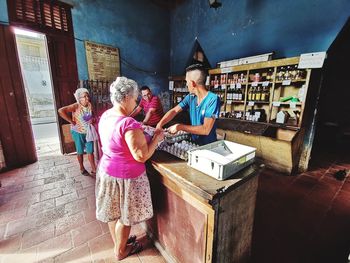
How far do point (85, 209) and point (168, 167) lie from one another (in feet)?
6.80

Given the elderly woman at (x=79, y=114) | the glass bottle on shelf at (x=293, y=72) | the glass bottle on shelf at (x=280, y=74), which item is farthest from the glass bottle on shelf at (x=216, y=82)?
the elderly woman at (x=79, y=114)

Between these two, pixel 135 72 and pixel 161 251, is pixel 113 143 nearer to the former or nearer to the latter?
pixel 161 251

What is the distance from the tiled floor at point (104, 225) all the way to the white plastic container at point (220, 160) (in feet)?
4.32

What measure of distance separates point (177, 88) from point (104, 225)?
5372 mm

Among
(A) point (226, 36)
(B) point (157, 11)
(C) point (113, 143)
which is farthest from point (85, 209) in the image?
(B) point (157, 11)

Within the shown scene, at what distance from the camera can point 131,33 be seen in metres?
5.86

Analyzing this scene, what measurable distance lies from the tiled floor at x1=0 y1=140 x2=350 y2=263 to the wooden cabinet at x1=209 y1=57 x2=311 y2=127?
4.87ft

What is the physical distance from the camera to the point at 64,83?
15.4 ft

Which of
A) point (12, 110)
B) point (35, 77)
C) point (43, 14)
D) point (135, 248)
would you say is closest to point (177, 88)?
point (43, 14)

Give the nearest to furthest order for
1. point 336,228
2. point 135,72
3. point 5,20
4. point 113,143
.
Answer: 1. point 113,143
2. point 336,228
3. point 5,20
4. point 135,72

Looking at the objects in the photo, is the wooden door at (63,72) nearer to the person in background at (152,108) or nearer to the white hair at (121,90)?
the person in background at (152,108)

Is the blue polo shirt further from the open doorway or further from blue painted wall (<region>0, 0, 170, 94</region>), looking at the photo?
the open doorway

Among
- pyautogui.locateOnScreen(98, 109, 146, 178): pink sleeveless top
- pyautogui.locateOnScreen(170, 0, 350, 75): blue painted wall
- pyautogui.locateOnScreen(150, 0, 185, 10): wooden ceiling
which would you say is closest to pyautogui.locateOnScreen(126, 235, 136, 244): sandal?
pyautogui.locateOnScreen(98, 109, 146, 178): pink sleeveless top

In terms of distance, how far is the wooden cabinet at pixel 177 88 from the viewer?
645cm
